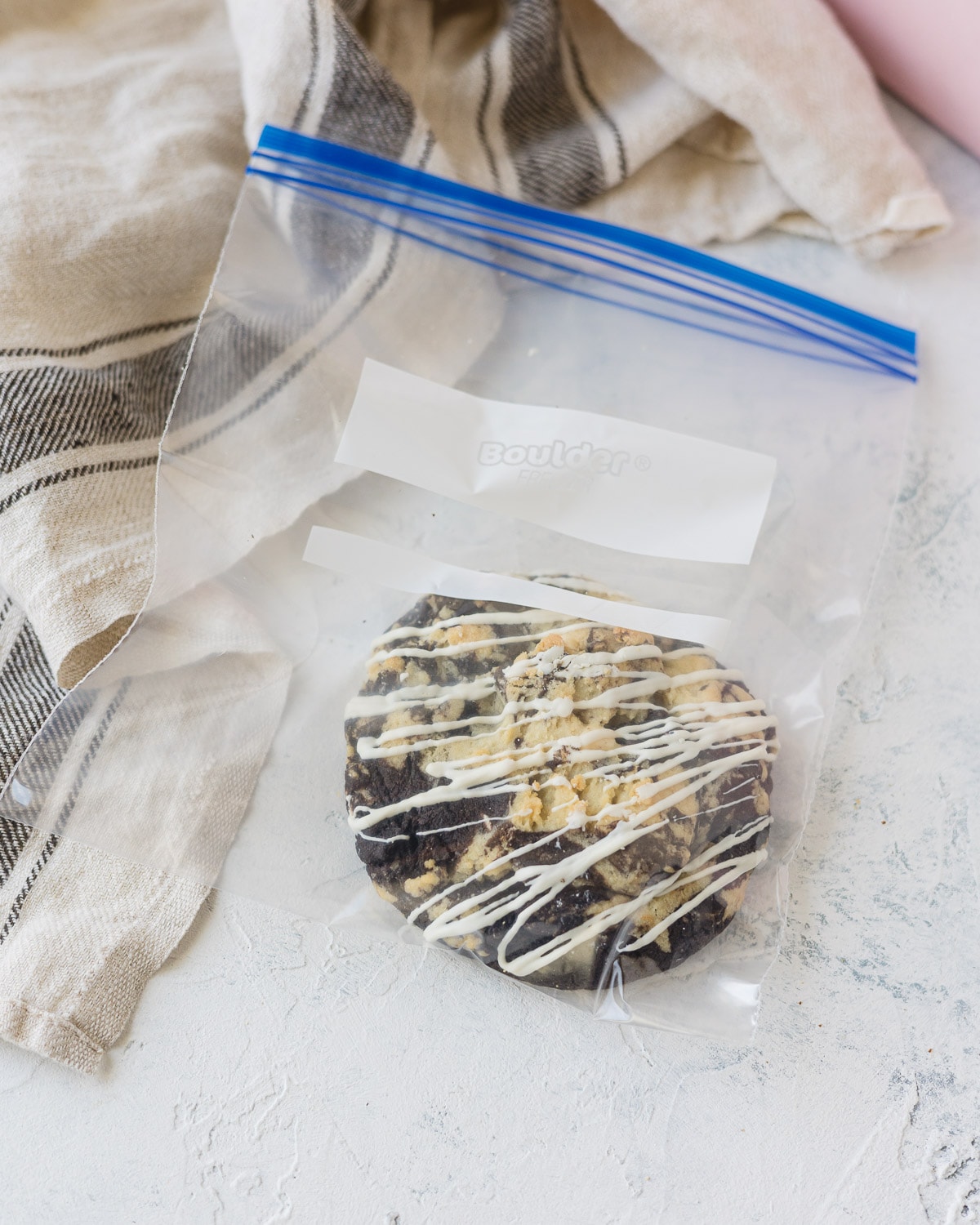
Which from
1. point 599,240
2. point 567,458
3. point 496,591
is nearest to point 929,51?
point 599,240

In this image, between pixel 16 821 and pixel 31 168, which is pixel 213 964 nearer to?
pixel 16 821

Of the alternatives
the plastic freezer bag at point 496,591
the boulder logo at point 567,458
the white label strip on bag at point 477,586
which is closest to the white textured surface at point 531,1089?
the plastic freezer bag at point 496,591

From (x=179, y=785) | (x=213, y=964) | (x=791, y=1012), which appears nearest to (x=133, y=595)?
(x=179, y=785)

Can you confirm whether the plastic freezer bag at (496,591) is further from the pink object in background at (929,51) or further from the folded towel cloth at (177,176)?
the pink object in background at (929,51)

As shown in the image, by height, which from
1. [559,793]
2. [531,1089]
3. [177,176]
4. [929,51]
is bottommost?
[531,1089]

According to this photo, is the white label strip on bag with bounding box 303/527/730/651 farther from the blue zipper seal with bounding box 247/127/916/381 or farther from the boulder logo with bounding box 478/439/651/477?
the blue zipper seal with bounding box 247/127/916/381

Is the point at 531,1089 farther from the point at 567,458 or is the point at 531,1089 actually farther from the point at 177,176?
the point at 177,176

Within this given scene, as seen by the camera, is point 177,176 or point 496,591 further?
point 177,176

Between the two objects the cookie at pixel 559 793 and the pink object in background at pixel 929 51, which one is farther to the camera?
the pink object in background at pixel 929 51
